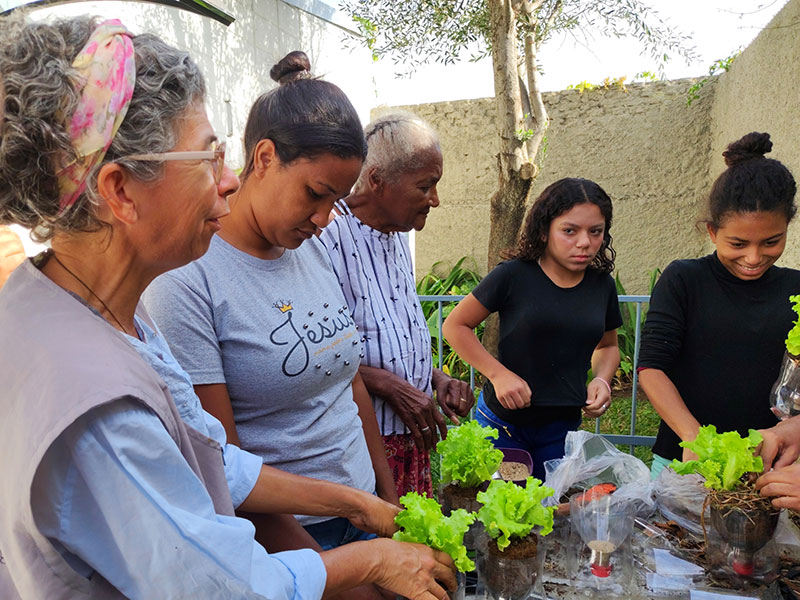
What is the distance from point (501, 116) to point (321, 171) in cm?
426

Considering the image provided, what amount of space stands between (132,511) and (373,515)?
0.80 metres

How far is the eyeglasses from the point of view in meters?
0.93

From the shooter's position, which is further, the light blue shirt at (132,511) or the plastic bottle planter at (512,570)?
the plastic bottle planter at (512,570)

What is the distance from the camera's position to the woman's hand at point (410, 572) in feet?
4.12

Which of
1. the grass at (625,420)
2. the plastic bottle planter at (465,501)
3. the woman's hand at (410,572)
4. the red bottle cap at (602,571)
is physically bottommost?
the grass at (625,420)

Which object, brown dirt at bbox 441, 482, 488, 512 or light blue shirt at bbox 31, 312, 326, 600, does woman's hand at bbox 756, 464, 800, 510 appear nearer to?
brown dirt at bbox 441, 482, 488, 512

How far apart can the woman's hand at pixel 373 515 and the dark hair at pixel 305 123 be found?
3.13 feet

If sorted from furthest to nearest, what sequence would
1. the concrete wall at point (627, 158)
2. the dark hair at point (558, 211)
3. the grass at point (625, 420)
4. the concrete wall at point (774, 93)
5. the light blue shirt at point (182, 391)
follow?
the concrete wall at point (627, 158) < the grass at point (625, 420) < the concrete wall at point (774, 93) < the dark hair at point (558, 211) < the light blue shirt at point (182, 391)

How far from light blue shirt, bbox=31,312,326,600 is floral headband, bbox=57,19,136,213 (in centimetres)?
35

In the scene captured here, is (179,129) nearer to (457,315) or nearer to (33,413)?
(33,413)

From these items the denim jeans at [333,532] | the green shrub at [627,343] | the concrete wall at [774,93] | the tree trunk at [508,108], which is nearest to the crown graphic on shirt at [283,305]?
the denim jeans at [333,532]

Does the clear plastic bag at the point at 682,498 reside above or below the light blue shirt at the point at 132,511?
below

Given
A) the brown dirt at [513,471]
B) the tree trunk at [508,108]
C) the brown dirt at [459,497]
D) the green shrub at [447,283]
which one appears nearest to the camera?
the brown dirt at [459,497]

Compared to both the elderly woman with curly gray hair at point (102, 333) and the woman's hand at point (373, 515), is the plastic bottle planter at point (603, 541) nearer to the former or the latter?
the woman's hand at point (373, 515)
